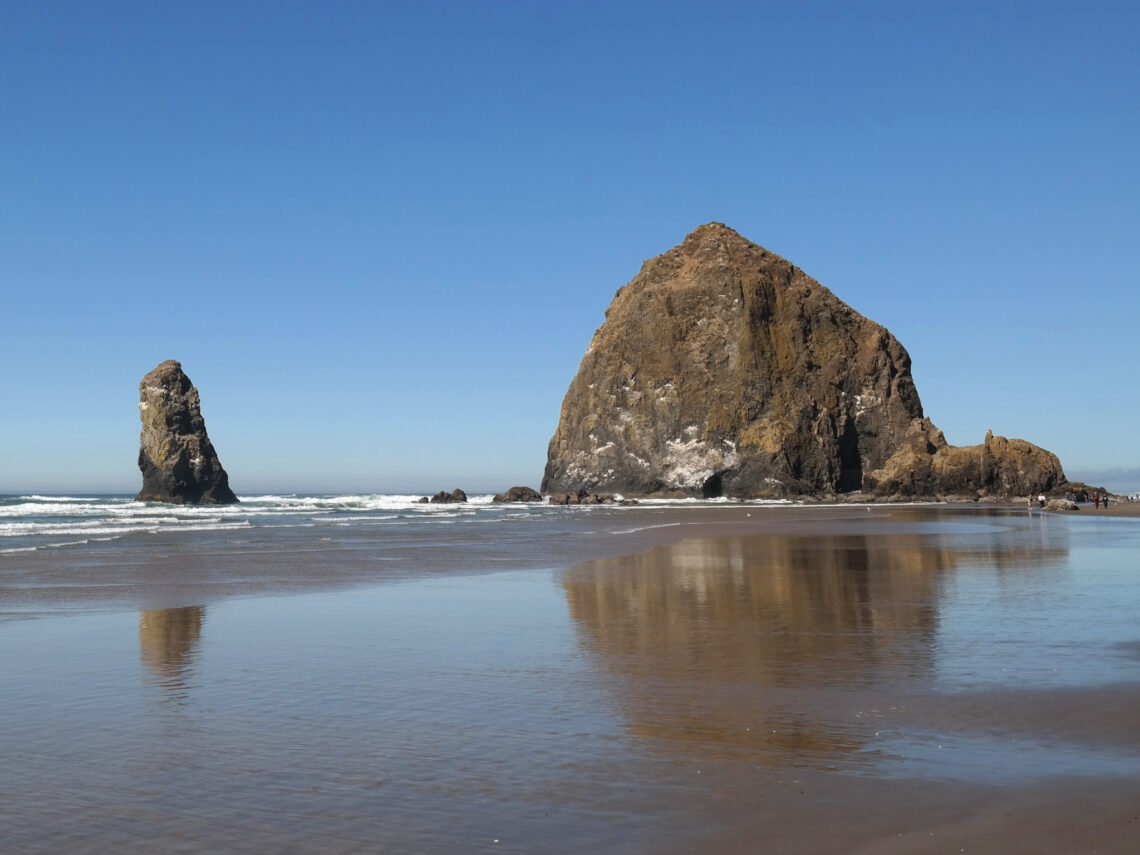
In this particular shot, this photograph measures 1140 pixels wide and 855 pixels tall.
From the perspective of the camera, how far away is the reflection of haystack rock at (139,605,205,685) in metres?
8.91

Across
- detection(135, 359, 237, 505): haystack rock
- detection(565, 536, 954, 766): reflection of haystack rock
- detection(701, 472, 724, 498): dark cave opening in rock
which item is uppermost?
detection(135, 359, 237, 505): haystack rock

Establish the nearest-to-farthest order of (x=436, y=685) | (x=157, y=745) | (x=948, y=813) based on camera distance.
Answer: (x=948, y=813) → (x=157, y=745) → (x=436, y=685)

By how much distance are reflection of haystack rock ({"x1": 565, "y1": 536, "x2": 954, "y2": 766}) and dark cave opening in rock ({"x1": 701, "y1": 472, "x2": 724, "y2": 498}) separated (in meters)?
71.5

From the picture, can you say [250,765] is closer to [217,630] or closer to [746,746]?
[746,746]

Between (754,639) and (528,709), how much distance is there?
3906 millimetres

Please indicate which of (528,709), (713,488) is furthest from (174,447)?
(528,709)

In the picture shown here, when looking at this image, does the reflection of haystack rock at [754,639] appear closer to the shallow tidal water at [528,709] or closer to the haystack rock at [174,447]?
the shallow tidal water at [528,709]

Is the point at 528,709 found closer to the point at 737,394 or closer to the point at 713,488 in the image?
the point at 713,488

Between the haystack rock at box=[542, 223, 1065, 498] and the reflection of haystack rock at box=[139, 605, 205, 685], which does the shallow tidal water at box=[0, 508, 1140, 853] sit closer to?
the reflection of haystack rock at box=[139, 605, 205, 685]

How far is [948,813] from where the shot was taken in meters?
4.62

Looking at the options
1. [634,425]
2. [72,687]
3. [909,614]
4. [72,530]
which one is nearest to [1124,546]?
[909,614]

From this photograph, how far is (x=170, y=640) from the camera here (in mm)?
10664

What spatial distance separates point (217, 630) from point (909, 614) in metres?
8.48

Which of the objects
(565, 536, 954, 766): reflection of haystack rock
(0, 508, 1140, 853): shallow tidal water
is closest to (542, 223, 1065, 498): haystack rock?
(565, 536, 954, 766): reflection of haystack rock
